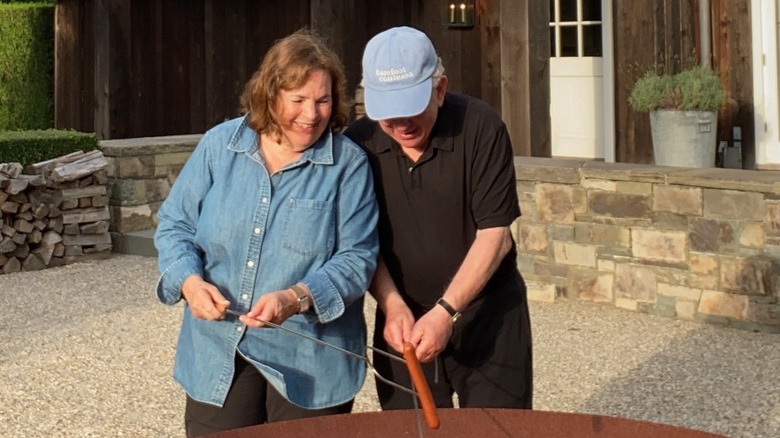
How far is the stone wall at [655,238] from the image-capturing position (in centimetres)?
673

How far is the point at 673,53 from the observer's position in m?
10.6

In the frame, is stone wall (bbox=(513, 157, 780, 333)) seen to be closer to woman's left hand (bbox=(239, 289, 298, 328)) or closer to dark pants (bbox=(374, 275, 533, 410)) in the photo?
dark pants (bbox=(374, 275, 533, 410))

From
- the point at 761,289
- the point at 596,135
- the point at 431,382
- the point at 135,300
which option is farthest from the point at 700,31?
the point at 431,382

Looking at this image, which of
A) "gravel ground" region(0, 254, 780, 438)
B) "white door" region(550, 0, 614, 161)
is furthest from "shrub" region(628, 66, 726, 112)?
"gravel ground" region(0, 254, 780, 438)

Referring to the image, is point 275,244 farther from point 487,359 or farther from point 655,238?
point 655,238

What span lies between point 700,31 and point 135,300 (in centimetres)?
488

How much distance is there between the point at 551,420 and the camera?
271 cm

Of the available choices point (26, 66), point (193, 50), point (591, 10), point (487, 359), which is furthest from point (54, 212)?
point (487, 359)

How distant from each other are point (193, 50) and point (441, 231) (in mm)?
10042

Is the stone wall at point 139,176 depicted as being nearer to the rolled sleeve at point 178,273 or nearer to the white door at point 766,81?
the white door at point 766,81

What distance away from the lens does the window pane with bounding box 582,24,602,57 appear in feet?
38.4

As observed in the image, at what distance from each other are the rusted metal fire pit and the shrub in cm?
715

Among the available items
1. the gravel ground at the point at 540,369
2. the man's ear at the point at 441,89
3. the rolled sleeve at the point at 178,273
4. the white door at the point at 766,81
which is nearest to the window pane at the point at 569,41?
the white door at the point at 766,81

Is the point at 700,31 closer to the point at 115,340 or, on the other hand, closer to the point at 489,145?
the point at 115,340
